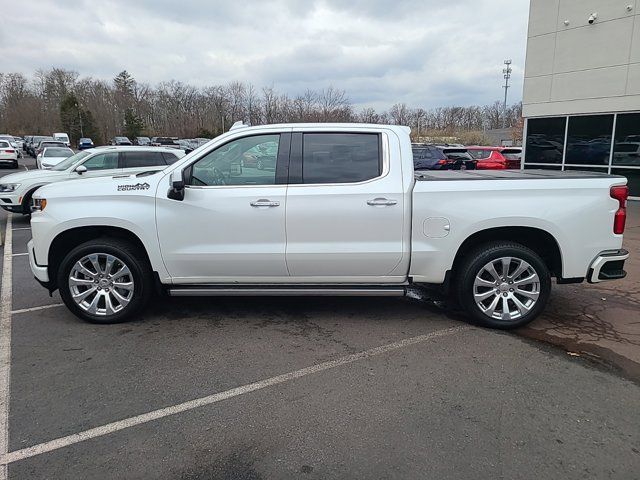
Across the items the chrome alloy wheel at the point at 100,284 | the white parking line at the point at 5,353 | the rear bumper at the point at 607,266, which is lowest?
the white parking line at the point at 5,353

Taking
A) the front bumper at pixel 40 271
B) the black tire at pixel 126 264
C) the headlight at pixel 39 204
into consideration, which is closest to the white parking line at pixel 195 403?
the black tire at pixel 126 264

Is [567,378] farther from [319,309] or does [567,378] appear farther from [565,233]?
[319,309]

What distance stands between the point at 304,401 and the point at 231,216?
1.96 m

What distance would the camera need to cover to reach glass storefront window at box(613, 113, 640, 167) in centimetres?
1328

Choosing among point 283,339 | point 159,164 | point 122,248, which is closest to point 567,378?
point 283,339

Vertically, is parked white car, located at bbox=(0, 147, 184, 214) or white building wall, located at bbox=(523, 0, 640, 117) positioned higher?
white building wall, located at bbox=(523, 0, 640, 117)

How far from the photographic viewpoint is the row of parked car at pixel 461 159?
18.9m

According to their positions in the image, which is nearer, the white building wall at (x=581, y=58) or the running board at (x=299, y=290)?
the running board at (x=299, y=290)

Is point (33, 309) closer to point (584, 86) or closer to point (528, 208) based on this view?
point (528, 208)

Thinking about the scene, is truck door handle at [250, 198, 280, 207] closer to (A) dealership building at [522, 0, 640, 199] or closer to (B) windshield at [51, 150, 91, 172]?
(B) windshield at [51, 150, 91, 172]

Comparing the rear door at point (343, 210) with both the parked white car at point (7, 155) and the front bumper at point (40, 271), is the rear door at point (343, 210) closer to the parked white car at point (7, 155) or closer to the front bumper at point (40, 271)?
the front bumper at point (40, 271)

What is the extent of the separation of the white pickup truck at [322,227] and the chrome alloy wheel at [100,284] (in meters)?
0.01

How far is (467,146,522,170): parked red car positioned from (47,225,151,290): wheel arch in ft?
56.9

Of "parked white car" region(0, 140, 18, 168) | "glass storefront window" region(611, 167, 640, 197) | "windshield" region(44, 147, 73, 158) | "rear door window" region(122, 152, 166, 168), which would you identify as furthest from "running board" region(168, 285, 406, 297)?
"parked white car" region(0, 140, 18, 168)
